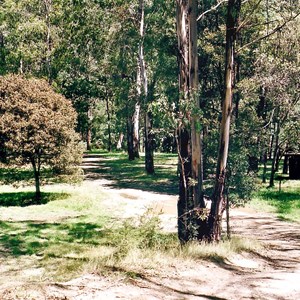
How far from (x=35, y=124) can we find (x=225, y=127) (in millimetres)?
9486

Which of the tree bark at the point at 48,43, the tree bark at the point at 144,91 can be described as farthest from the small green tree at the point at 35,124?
the tree bark at the point at 48,43

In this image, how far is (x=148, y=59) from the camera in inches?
1300

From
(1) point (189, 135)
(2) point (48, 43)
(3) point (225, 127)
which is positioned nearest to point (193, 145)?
(1) point (189, 135)

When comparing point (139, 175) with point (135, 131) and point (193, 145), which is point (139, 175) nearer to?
point (135, 131)

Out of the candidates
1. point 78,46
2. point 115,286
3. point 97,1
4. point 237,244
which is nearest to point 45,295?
point 115,286

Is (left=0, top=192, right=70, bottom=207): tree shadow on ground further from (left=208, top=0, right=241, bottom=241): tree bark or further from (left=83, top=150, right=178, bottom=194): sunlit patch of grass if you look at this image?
(left=208, top=0, right=241, bottom=241): tree bark

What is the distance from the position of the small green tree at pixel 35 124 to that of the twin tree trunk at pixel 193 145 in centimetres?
825

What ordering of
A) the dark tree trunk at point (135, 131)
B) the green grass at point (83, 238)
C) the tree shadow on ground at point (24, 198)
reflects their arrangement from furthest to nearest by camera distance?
1. the dark tree trunk at point (135, 131)
2. the tree shadow on ground at point (24, 198)
3. the green grass at point (83, 238)

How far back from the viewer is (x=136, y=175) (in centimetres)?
2869

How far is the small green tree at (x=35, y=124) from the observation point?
1689 cm

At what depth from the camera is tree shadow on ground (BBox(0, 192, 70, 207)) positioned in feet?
59.4

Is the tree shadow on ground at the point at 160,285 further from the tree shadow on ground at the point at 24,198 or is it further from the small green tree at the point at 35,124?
the tree shadow on ground at the point at 24,198

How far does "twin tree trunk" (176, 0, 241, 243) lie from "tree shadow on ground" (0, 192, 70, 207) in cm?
976

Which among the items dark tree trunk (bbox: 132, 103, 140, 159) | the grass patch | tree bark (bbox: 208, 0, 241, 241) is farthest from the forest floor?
dark tree trunk (bbox: 132, 103, 140, 159)
